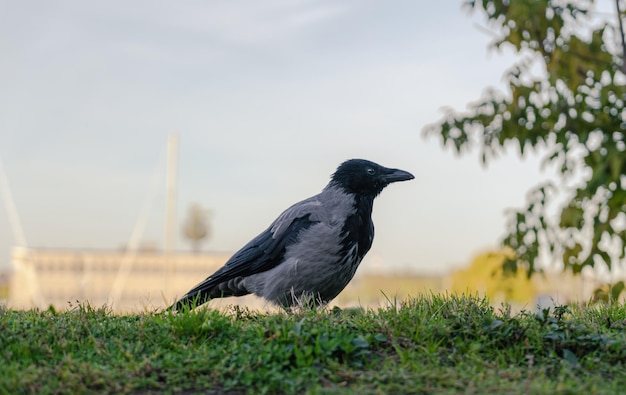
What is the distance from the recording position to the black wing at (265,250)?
651cm

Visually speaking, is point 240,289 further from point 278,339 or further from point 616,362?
point 616,362

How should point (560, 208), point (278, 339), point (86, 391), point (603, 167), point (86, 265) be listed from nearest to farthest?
1. point (86, 391)
2. point (278, 339)
3. point (603, 167)
4. point (560, 208)
5. point (86, 265)

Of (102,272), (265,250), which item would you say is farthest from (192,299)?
(102,272)

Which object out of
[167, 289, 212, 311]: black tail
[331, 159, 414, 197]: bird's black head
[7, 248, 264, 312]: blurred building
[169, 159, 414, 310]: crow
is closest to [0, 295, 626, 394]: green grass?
[167, 289, 212, 311]: black tail

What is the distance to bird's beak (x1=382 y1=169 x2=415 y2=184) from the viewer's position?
6.74 metres

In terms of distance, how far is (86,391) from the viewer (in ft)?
14.6

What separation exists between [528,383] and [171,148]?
36.7m

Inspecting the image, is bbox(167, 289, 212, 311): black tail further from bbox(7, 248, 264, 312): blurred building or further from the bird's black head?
bbox(7, 248, 264, 312): blurred building

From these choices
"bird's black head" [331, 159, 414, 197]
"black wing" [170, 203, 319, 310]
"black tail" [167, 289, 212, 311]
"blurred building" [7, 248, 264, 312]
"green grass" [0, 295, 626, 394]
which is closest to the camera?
"green grass" [0, 295, 626, 394]

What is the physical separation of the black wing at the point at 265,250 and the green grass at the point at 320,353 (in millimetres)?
819

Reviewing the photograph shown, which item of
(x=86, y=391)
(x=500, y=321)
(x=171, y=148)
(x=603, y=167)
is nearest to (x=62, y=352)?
(x=86, y=391)

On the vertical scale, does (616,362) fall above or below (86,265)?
above

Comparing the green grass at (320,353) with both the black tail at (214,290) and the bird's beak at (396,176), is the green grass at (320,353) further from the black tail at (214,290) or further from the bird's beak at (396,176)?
the bird's beak at (396,176)

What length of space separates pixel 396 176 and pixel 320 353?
2.30m
